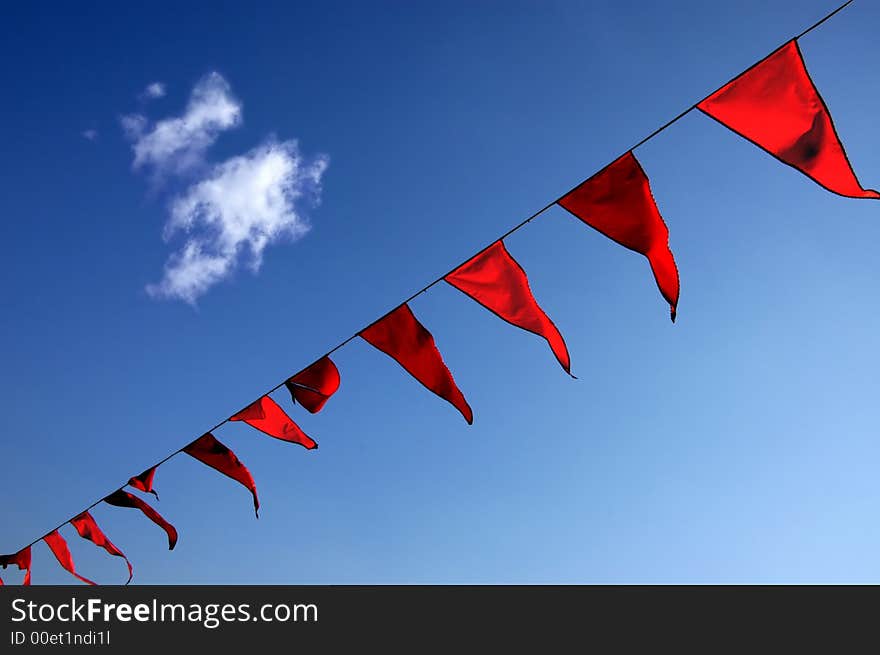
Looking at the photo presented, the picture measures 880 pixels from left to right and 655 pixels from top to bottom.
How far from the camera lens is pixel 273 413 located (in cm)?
408

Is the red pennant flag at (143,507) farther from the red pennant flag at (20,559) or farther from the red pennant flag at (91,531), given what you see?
the red pennant flag at (20,559)

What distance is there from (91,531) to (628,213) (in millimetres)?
5513

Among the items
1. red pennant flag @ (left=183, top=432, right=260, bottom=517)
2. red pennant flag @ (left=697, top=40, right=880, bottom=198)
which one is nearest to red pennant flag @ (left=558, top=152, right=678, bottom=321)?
red pennant flag @ (left=697, top=40, right=880, bottom=198)

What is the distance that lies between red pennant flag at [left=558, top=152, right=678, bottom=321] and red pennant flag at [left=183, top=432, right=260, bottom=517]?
3.20 meters

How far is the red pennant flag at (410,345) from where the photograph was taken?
3.29 meters

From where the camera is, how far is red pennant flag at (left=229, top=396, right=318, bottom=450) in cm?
405

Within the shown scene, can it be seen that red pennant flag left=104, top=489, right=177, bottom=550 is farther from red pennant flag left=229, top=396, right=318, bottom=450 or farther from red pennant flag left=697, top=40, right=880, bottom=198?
red pennant flag left=697, top=40, right=880, bottom=198

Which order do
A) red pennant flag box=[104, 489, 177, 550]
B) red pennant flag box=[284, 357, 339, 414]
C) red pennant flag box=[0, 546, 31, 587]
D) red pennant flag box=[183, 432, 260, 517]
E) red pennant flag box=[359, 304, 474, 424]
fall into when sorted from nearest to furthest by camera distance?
red pennant flag box=[359, 304, 474, 424] → red pennant flag box=[284, 357, 339, 414] → red pennant flag box=[183, 432, 260, 517] → red pennant flag box=[104, 489, 177, 550] → red pennant flag box=[0, 546, 31, 587]

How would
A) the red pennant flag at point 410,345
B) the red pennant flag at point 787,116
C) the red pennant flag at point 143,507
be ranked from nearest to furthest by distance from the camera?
the red pennant flag at point 787,116, the red pennant flag at point 410,345, the red pennant flag at point 143,507

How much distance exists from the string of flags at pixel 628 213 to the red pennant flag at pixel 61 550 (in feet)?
12.4

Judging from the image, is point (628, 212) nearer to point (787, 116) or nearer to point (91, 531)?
point (787, 116)

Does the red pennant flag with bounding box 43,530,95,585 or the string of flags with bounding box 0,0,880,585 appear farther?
the red pennant flag with bounding box 43,530,95,585

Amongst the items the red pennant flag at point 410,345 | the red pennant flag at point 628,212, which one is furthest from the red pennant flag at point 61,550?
the red pennant flag at point 628,212
